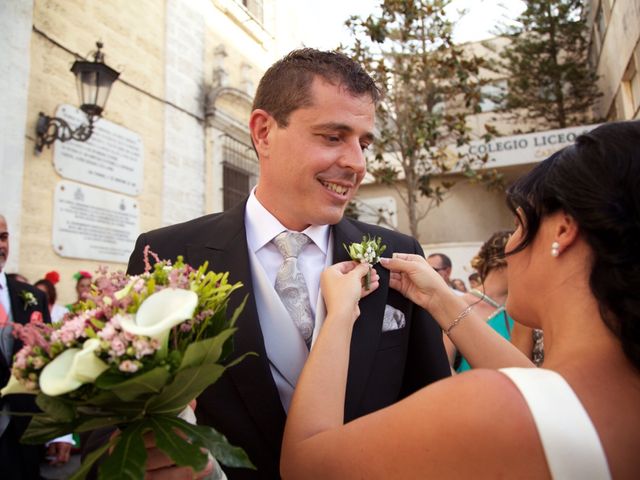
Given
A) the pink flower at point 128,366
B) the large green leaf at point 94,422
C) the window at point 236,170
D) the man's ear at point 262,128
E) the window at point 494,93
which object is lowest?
the large green leaf at point 94,422

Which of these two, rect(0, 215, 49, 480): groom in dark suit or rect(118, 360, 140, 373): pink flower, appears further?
rect(0, 215, 49, 480): groom in dark suit

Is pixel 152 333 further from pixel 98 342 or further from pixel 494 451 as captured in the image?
pixel 494 451

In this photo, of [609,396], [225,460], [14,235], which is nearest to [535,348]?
[609,396]

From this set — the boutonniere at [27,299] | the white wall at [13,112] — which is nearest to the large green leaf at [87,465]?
the boutonniere at [27,299]

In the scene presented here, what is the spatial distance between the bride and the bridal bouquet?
1.10 ft

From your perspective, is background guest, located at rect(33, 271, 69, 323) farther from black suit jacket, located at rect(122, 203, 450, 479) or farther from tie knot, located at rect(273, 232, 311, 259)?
tie knot, located at rect(273, 232, 311, 259)

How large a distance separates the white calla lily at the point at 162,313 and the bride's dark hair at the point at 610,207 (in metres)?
0.95

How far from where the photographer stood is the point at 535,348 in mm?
3059

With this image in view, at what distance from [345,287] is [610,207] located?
2.83 ft

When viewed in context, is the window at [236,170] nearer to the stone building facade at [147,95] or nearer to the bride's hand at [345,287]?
the stone building facade at [147,95]

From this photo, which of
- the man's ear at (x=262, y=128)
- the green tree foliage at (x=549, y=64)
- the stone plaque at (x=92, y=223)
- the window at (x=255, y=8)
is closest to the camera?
the man's ear at (x=262, y=128)

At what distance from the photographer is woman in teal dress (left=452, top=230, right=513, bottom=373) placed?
3.69 meters

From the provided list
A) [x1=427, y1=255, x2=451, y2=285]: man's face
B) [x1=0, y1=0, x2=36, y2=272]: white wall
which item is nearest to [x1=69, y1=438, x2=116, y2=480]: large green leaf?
[x1=0, y1=0, x2=36, y2=272]: white wall

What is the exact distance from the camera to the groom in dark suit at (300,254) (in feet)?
5.77
